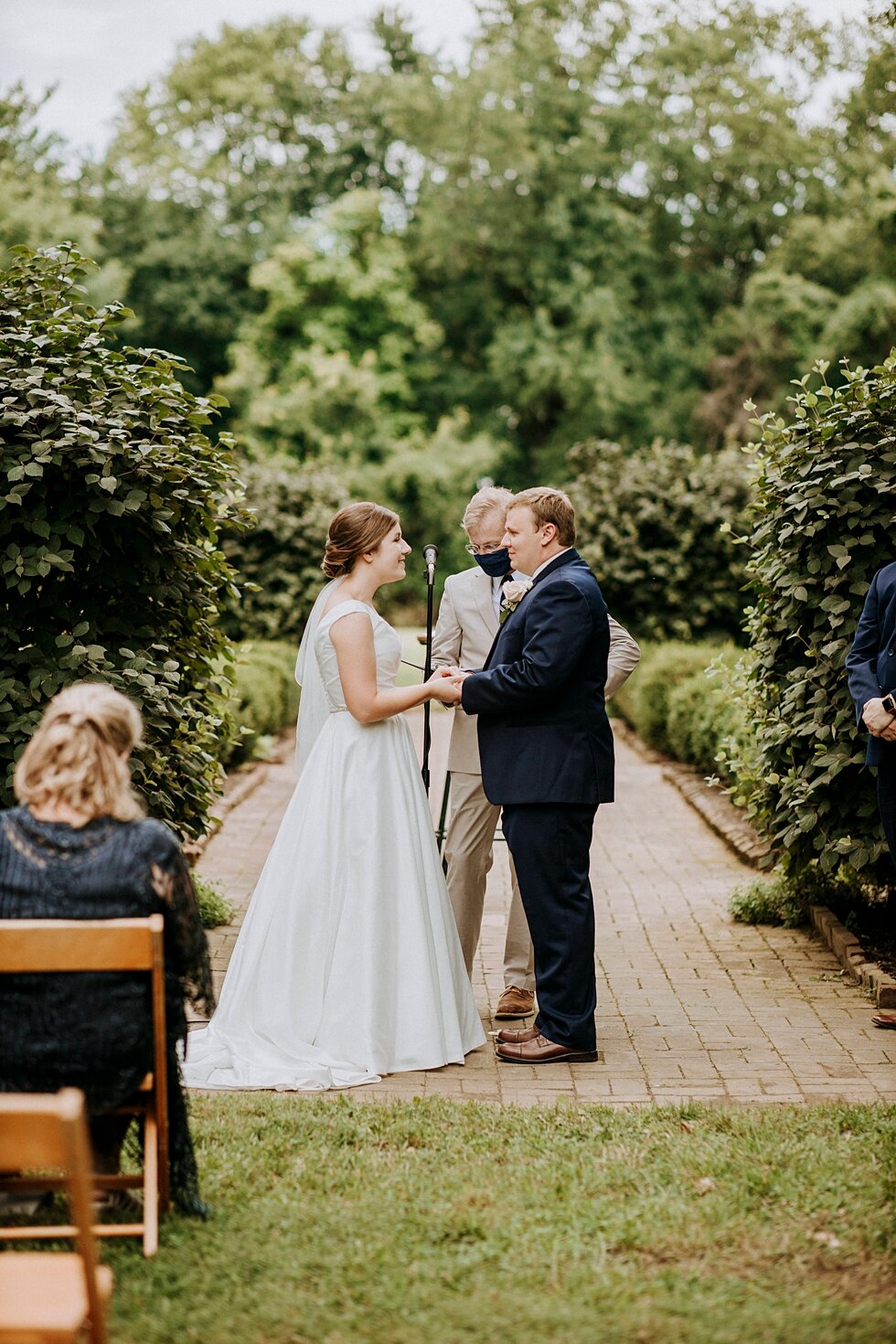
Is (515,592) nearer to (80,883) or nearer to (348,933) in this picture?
(348,933)

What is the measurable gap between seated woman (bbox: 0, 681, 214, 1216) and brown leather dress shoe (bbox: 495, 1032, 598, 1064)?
2.32 meters

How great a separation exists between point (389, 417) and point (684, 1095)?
3420 cm

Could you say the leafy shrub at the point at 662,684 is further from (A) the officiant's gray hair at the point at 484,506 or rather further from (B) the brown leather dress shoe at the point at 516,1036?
(B) the brown leather dress shoe at the point at 516,1036

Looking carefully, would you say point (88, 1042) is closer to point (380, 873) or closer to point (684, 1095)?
point (380, 873)

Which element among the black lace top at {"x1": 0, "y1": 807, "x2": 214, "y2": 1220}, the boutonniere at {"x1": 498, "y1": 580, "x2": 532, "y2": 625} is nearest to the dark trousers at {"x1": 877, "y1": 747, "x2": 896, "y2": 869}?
Answer: the boutonniere at {"x1": 498, "y1": 580, "x2": 532, "y2": 625}

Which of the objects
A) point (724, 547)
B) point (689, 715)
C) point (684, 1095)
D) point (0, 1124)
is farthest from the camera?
point (724, 547)

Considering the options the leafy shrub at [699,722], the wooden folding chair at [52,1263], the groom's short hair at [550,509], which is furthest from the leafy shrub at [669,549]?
the wooden folding chair at [52,1263]

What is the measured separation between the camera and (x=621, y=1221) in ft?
13.6

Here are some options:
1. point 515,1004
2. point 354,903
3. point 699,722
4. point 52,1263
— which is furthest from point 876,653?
point 699,722

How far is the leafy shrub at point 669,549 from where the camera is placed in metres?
20.9

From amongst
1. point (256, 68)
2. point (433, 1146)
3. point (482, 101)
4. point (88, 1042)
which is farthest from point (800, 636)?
point (256, 68)

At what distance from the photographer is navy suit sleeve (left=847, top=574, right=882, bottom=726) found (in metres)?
6.30

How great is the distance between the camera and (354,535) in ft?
19.7

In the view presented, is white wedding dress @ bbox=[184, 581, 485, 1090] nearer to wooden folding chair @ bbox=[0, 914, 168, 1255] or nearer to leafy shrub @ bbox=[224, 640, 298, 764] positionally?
wooden folding chair @ bbox=[0, 914, 168, 1255]
